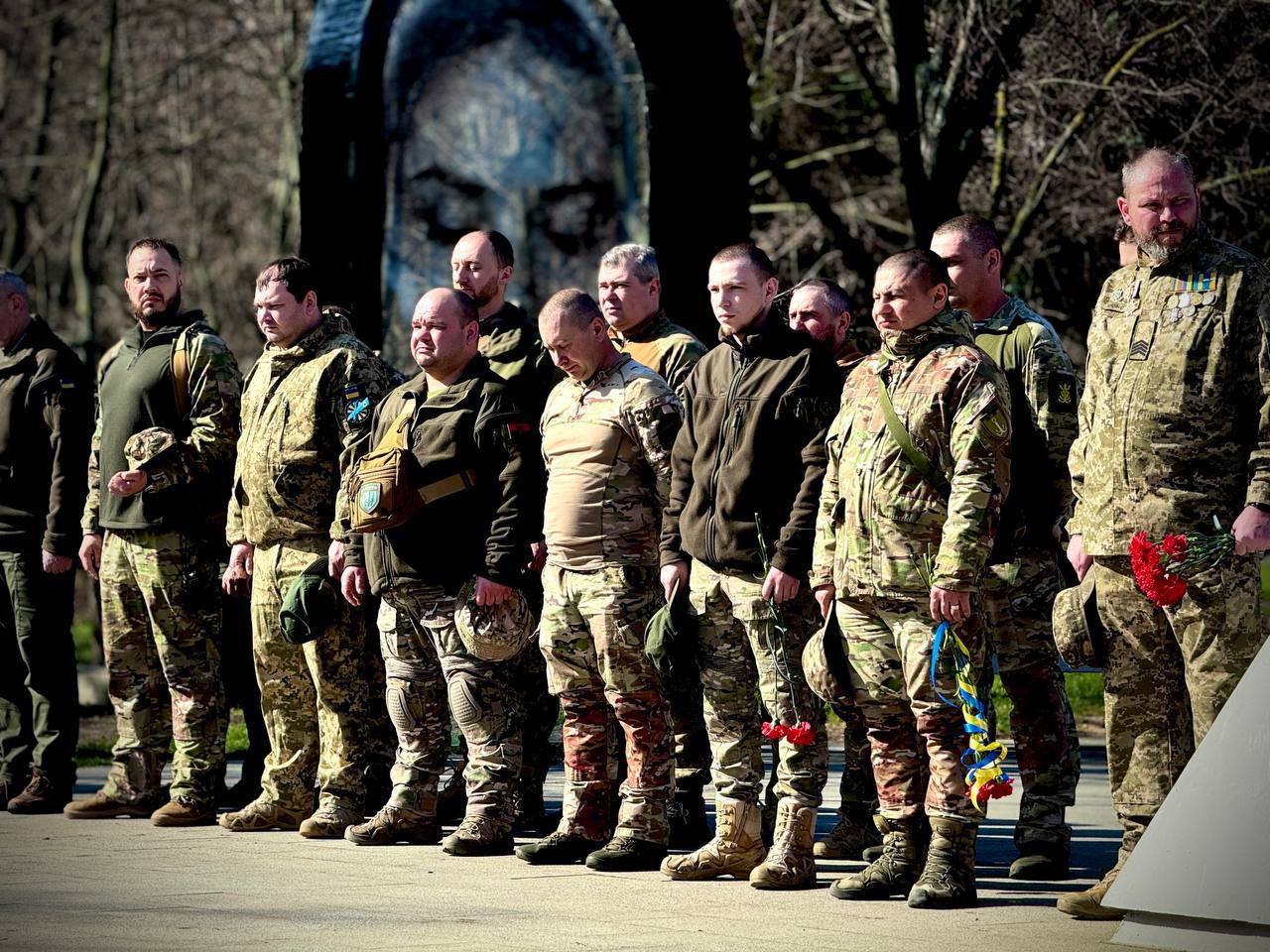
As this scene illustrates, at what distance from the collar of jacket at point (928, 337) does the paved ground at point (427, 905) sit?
69.2 inches

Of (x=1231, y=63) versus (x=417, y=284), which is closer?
(x=417, y=284)

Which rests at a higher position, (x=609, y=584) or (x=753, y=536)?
(x=753, y=536)

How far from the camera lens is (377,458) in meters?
7.41

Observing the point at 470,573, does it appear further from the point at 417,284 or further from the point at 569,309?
the point at 417,284

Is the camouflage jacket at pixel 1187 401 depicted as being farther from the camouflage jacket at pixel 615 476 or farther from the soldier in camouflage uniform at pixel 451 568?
the soldier in camouflage uniform at pixel 451 568

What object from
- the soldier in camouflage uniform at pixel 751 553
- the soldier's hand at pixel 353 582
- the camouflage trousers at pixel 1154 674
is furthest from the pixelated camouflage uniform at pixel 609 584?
the camouflage trousers at pixel 1154 674

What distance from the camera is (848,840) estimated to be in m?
7.27

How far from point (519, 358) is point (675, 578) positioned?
163 cm

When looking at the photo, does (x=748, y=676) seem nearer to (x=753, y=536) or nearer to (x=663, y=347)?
(x=753, y=536)

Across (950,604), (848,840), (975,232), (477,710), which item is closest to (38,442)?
(477,710)

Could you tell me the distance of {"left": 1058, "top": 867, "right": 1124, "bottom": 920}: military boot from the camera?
595 centimetres

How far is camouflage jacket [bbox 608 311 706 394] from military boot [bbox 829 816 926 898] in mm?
2060

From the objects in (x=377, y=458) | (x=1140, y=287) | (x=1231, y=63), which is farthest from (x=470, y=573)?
(x=1231, y=63)

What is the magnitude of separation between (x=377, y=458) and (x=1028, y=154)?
9.24 metres
